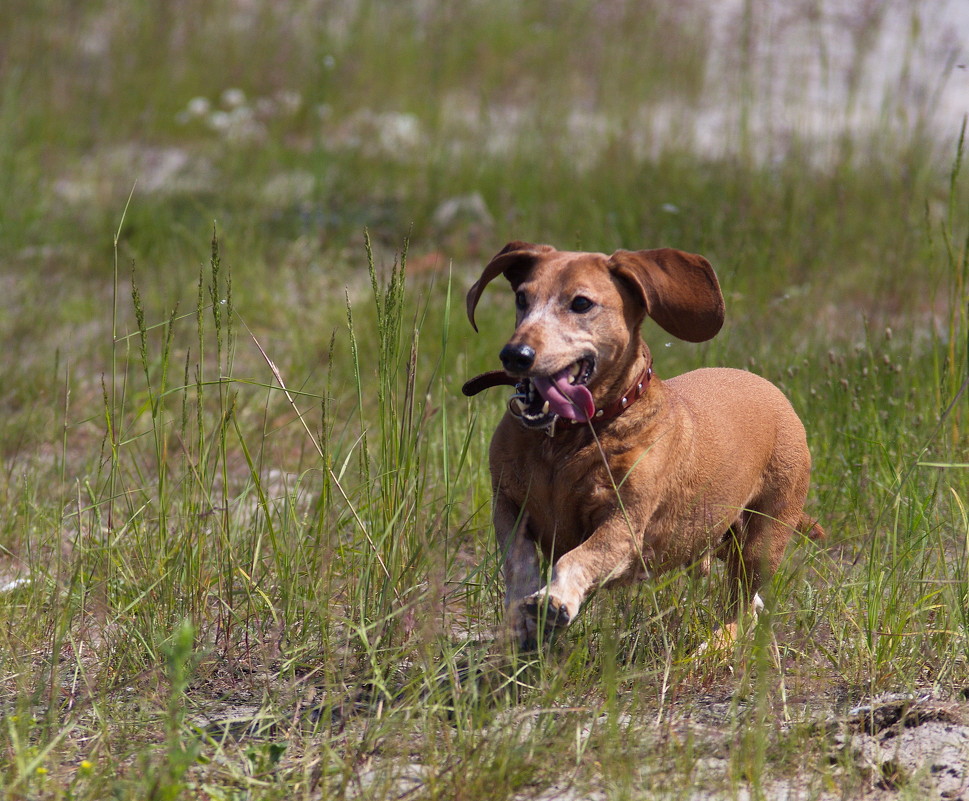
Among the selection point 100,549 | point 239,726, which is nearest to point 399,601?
point 239,726

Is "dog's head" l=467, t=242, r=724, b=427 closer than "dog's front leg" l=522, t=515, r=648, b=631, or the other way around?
"dog's front leg" l=522, t=515, r=648, b=631

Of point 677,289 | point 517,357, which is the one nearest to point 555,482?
point 517,357

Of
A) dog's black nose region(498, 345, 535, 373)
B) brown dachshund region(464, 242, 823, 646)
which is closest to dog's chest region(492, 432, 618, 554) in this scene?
brown dachshund region(464, 242, 823, 646)

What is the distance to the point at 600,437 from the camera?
3059 mm

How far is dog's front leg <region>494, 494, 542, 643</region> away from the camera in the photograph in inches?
111

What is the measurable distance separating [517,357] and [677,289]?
568 mm

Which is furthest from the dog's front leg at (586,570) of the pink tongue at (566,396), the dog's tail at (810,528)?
the dog's tail at (810,528)

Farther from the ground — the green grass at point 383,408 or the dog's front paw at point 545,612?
the dog's front paw at point 545,612

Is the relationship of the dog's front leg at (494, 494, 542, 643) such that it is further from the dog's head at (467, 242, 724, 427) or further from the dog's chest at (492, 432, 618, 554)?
the dog's head at (467, 242, 724, 427)

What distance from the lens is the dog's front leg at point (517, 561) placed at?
2.83 metres

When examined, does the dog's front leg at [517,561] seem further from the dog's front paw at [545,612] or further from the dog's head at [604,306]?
the dog's head at [604,306]

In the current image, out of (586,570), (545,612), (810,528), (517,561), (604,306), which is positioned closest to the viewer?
(545,612)

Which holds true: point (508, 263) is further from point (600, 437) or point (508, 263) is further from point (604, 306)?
point (600, 437)

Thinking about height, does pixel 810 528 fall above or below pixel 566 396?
below
